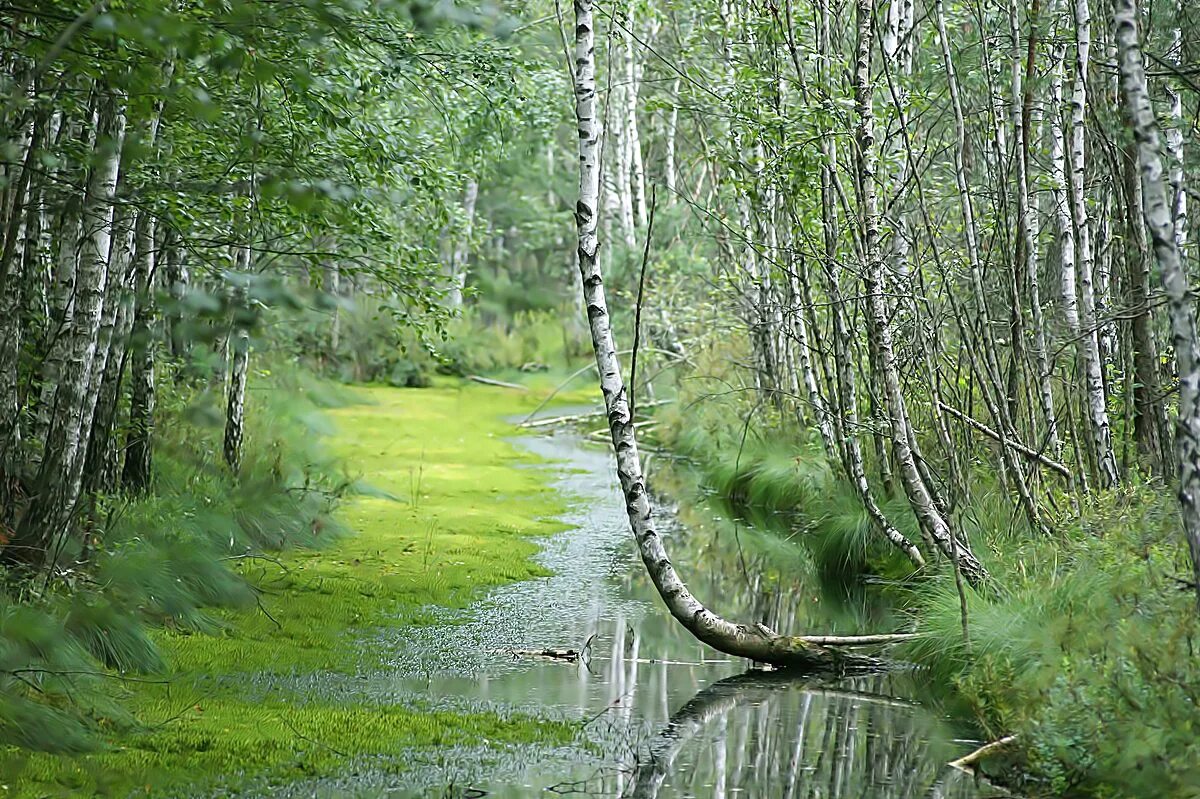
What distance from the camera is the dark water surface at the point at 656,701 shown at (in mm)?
5258

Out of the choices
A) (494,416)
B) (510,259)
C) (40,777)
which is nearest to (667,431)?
(494,416)

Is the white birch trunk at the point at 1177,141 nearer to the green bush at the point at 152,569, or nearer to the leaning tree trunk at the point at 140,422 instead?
the green bush at the point at 152,569

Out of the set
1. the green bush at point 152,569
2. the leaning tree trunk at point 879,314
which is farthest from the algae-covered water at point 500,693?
the leaning tree trunk at point 879,314

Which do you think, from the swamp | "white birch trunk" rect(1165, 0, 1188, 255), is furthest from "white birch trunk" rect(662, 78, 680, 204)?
"white birch trunk" rect(1165, 0, 1188, 255)

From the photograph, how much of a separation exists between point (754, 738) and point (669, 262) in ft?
52.7

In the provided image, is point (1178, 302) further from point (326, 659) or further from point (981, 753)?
point (326, 659)

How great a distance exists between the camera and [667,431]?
67.2ft

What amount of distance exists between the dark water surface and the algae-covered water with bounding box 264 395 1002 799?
1cm

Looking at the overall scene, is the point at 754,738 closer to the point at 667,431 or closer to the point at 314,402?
the point at 667,431

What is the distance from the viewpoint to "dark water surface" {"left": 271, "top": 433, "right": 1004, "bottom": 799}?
5.26m

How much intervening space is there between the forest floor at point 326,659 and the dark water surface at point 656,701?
23cm

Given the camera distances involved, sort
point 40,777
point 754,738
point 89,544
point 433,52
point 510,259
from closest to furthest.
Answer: point 40,777 → point 754,738 → point 89,544 → point 433,52 → point 510,259

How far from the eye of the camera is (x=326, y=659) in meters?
7.18

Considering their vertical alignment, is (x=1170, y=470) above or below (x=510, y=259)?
below
